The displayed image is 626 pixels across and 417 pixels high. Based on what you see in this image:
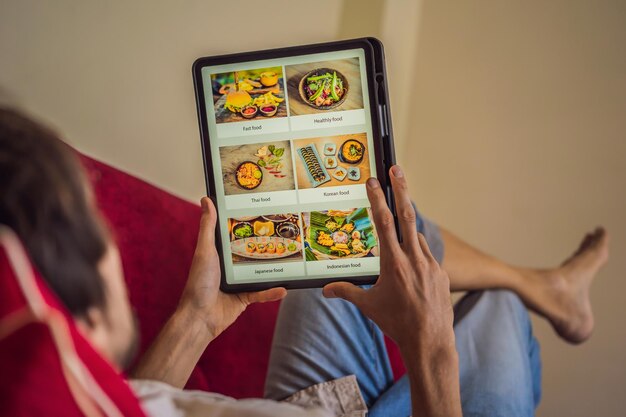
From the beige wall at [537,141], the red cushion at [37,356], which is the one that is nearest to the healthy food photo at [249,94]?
the red cushion at [37,356]

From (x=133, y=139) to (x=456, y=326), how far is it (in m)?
0.83

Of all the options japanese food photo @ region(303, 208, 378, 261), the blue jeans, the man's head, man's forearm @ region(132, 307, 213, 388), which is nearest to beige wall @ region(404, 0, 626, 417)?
the blue jeans

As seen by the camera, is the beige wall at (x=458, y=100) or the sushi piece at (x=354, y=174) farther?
the beige wall at (x=458, y=100)

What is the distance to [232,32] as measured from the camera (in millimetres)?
1382

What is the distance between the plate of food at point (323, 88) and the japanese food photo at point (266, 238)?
0.15 meters

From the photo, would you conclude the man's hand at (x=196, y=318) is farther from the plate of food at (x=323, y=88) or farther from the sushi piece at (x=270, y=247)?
the plate of food at (x=323, y=88)

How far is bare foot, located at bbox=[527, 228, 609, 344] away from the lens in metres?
1.21

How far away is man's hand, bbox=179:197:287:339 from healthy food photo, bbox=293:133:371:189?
0.42ft

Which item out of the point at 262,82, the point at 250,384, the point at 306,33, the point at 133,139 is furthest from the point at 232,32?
the point at 250,384

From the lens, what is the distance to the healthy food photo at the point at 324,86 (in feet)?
2.42

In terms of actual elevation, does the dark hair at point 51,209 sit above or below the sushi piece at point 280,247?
above

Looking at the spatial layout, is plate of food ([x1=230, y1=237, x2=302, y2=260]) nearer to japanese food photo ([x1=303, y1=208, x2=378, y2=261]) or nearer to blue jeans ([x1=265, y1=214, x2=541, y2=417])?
japanese food photo ([x1=303, y1=208, x2=378, y2=261])

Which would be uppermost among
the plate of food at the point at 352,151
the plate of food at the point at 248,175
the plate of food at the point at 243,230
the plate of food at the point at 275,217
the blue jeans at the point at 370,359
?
the plate of food at the point at 352,151

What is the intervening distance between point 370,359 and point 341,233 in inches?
10.5
